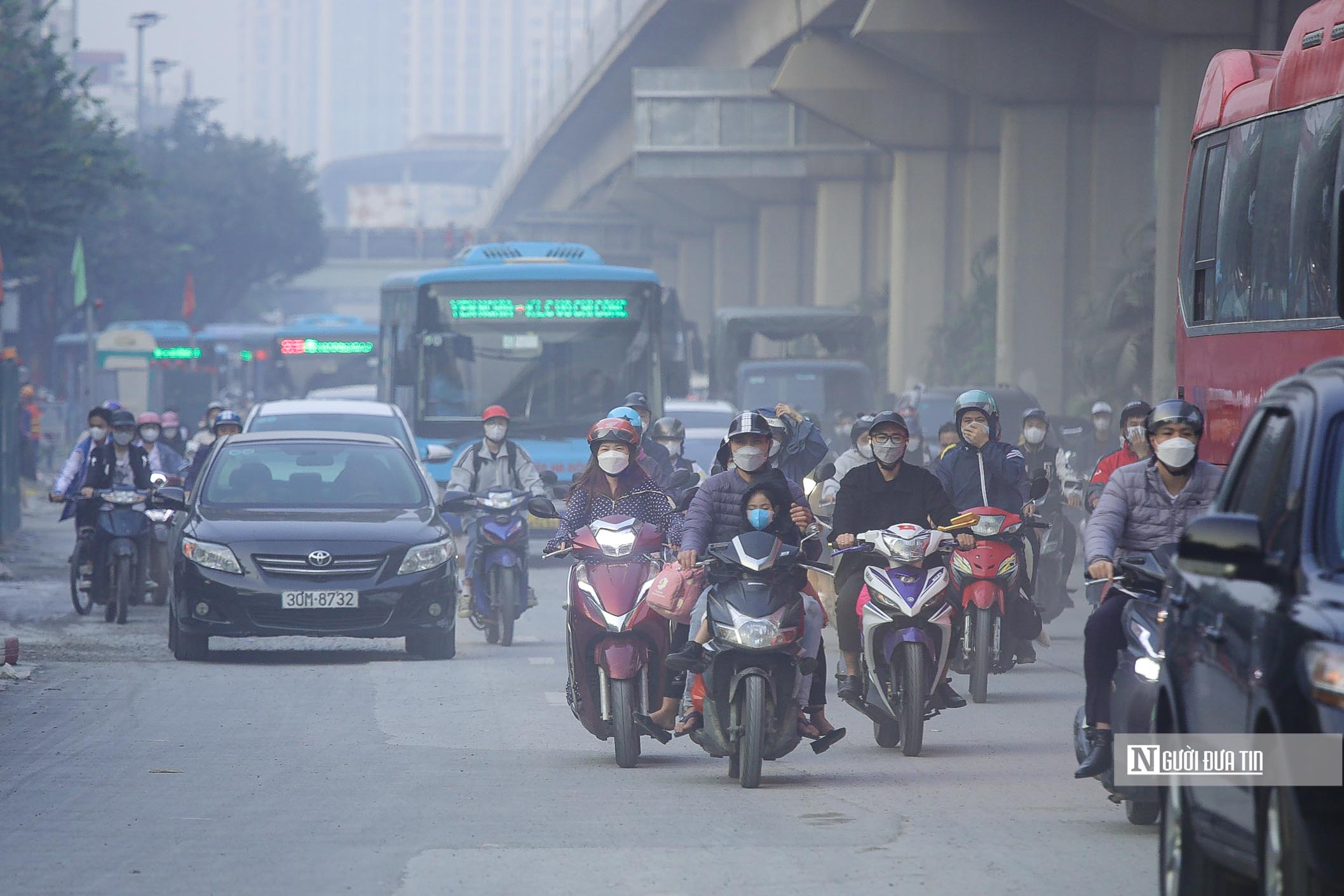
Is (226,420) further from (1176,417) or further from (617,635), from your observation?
(1176,417)

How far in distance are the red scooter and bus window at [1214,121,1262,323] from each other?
397cm

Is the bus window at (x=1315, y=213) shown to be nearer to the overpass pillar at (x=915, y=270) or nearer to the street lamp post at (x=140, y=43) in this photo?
the overpass pillar at (x=915, y=270)

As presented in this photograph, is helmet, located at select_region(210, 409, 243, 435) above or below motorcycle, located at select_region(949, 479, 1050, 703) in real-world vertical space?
above

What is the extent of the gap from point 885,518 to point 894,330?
34.6m

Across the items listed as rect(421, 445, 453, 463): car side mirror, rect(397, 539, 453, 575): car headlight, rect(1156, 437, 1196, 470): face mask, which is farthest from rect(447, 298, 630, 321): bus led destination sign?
A: rect(1156, 437, 1196, 470): face mask

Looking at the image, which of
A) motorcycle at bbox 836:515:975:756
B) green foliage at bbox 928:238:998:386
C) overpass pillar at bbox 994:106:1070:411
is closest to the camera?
motorcycle at bbox 836:515:975:756

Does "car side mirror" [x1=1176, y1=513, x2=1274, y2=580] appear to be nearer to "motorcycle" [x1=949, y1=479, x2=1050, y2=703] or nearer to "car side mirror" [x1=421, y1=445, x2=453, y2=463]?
"motorcycle" [x1=949, y1=479, x2=1050, y2=703]

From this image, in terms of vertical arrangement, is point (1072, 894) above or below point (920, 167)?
below

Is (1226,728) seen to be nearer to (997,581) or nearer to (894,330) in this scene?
(997,581)

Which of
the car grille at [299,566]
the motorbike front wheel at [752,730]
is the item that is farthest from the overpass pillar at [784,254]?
the motorbike front wheel at [752,730]

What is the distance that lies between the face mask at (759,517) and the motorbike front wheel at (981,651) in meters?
3.42

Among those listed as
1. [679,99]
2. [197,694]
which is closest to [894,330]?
[679,99]

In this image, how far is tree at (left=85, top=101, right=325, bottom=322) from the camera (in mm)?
81375

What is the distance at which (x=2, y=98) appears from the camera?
3478cm
